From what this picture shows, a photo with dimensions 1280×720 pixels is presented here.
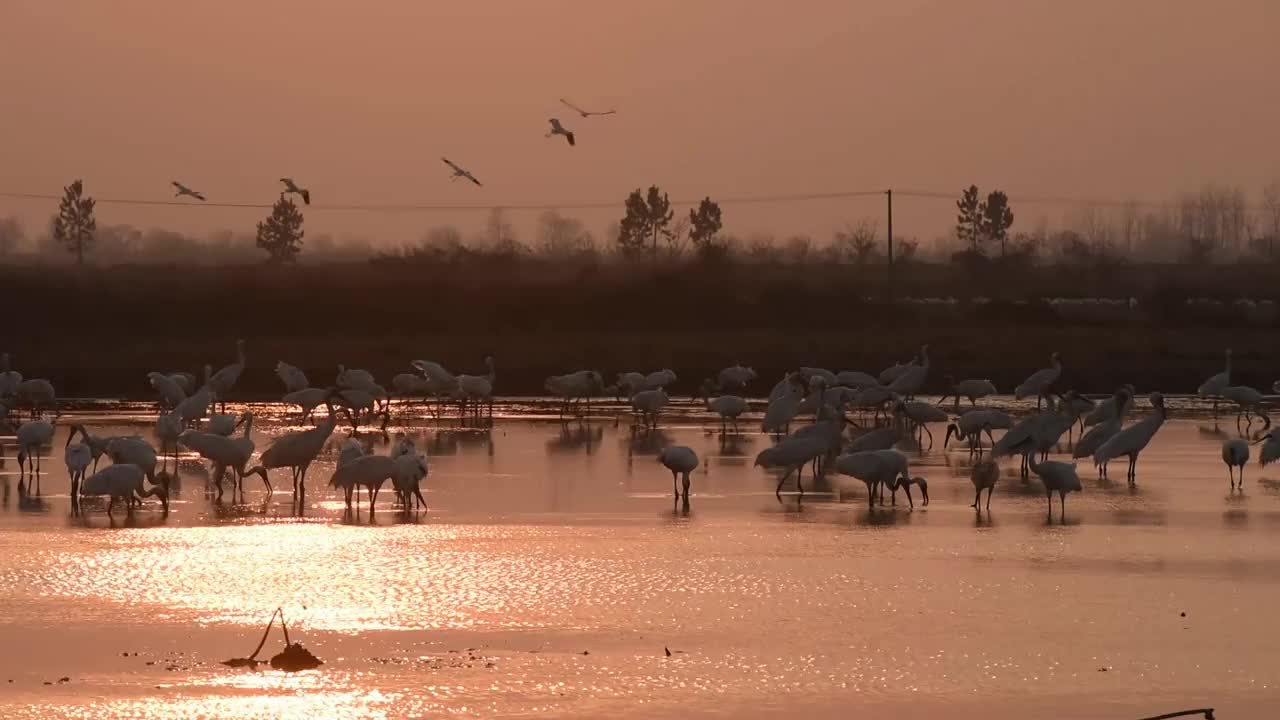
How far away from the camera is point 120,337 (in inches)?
2234

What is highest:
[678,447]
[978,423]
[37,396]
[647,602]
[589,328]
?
[589,328]

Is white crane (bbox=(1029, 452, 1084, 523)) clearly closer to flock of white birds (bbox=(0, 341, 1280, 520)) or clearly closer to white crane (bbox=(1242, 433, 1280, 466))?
flock of white birds (bbox=(0, 341, 1280, 520))

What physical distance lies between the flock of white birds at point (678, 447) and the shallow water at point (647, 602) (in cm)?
42

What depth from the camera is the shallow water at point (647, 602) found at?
11.4 m

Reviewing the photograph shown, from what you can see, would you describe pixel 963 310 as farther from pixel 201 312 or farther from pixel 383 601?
pixel 383 601

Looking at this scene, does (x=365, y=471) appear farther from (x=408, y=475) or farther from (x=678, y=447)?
(x=678, y=447)

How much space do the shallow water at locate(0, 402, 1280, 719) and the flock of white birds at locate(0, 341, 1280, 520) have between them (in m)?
0.42

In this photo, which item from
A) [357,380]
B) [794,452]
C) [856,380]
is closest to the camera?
[794,452]

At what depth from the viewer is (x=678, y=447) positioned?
20781mm

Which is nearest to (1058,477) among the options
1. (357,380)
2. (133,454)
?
(133,454)

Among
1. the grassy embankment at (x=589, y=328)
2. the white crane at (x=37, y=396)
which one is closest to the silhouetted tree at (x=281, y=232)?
the grassy embankment at (x=589, y=328)

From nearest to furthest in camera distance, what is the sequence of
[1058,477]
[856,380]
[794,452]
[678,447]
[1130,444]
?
[1058,477] → [678,447] → [794,452] → [1130,444] → [856,380]

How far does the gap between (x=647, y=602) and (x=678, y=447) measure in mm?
6477

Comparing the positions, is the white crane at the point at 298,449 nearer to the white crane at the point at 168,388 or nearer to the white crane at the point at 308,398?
the white crane at the point at 308,398
